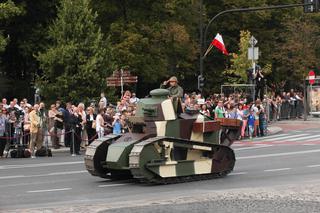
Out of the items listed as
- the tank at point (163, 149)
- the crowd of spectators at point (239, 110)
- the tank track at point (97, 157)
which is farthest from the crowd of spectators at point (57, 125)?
the tank track at point (97, 157)

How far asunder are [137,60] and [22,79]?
948 centimetres

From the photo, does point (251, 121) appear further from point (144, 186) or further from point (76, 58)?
point (144, 186)

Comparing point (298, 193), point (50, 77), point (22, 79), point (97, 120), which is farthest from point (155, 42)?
point (298, 193)

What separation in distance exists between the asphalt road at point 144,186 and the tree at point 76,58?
1211cm

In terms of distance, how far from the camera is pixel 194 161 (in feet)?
55.6

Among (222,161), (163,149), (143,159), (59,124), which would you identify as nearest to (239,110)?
(59,124)

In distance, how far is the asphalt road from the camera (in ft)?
39.5

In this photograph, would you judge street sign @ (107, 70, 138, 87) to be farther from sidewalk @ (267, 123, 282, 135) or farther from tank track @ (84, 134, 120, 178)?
tank track @ (84, 134, 120, 178)

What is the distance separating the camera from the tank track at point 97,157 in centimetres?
1667

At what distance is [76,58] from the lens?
36.1m

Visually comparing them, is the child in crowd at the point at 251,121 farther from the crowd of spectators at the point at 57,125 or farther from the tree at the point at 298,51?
the tree at the point at 298,51

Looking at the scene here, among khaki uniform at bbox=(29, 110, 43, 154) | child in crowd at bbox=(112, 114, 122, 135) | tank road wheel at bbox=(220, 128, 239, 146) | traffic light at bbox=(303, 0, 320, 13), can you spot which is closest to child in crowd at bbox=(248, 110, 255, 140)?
traffic light at bbox=(303, 0, 320, 13)

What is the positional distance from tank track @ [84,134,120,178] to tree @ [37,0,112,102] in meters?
18.7

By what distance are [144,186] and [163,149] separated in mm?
1011
